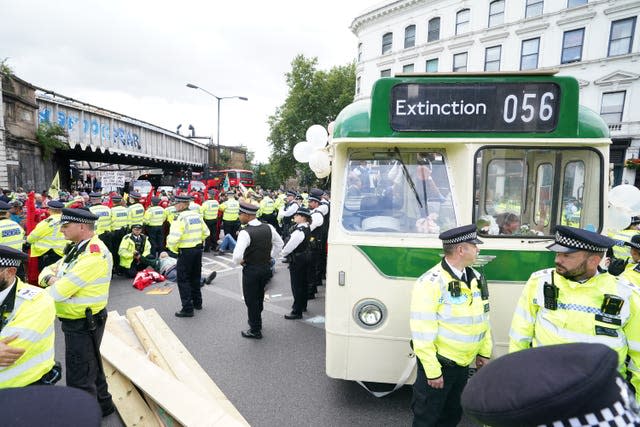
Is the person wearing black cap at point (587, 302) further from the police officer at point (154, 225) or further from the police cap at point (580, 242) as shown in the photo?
the police officer at point (154, 225)

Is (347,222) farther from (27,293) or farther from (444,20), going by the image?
(444,20)

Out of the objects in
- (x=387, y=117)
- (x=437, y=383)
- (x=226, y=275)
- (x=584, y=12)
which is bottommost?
(x=226, y=275)

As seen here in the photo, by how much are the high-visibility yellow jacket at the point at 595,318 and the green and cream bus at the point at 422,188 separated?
93 cm

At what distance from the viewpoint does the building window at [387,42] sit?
33625 millimetres

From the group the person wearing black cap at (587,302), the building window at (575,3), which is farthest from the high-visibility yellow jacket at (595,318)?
the building window at (575,3)

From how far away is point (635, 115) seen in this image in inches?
841

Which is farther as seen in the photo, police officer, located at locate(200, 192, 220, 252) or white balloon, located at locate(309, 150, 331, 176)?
police officer, located at locate(200, 192, 220, 252)

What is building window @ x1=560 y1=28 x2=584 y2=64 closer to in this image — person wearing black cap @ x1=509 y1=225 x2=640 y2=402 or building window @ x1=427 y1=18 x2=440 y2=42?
building window @ x1=427 y1=18 x2=440 y2=42

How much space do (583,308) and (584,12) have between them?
28.7m

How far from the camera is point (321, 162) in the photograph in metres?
6.91

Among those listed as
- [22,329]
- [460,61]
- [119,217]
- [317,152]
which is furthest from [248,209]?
[460,61]

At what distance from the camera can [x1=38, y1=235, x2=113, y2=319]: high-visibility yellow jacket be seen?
10.4 feet

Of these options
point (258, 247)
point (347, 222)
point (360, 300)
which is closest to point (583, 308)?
point (360, 300)

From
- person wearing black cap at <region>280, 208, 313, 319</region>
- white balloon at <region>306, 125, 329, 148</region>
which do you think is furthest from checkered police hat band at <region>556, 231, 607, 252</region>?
white balloon at <region>306, 125, 329, 148</region>
